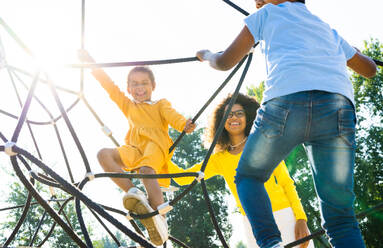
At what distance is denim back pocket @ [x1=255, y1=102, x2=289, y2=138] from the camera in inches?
44.3

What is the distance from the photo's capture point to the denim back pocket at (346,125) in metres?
1.15

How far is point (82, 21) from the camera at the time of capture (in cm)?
240

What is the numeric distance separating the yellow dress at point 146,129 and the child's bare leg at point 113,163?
1.7 inches

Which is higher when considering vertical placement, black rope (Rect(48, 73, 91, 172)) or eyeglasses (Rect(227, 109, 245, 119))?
eyeglasses (Rect(227, 109, 245, 119))

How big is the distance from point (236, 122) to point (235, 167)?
37 cm

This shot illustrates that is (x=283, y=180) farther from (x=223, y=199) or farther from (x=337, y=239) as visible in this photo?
(x=223, y=199)

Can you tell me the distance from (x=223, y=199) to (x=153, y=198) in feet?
55.6

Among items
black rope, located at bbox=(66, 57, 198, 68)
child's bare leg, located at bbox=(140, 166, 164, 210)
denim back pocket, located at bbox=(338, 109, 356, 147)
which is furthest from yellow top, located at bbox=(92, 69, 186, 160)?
denim back pocket, located at bbox=(338, 109, 356, 147)

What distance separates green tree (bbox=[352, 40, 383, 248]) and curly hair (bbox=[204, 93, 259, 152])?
12244mm

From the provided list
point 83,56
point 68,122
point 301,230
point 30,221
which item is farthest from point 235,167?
point 30,221

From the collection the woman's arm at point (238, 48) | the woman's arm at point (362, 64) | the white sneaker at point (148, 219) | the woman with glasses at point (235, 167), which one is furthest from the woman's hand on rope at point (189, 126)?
the woman's arm at point (362, 64)

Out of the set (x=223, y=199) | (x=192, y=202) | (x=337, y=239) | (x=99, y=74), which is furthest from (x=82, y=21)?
(x=223, y=199)

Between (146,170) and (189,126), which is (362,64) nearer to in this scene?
(189,126)

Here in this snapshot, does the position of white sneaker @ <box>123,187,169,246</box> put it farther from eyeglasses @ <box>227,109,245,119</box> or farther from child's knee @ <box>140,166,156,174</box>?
eyeglasses @ <box>227,109,245,119</box>
